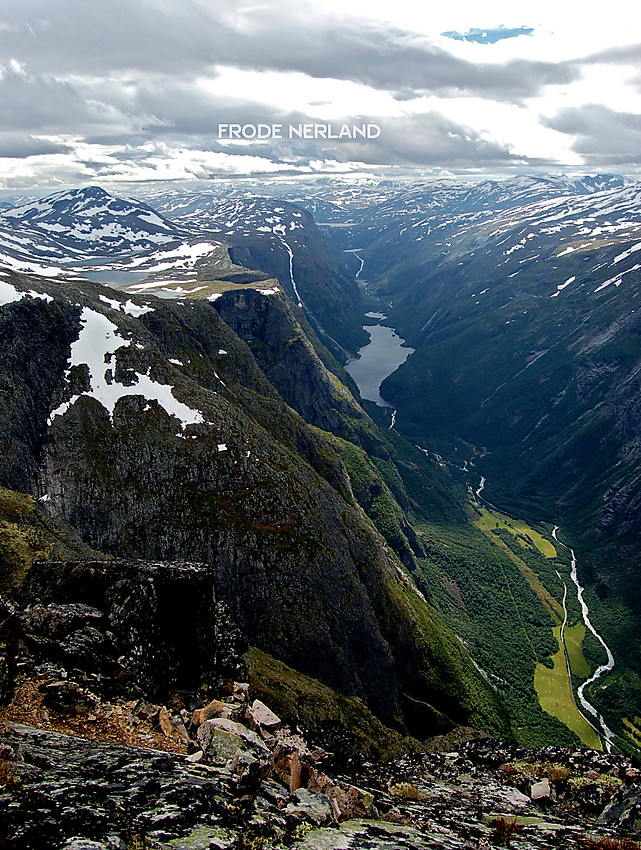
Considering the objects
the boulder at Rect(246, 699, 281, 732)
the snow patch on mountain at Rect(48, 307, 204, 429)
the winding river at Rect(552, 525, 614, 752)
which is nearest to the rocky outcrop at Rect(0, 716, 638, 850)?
the boulder at Rect(246, 699, 281, 732)

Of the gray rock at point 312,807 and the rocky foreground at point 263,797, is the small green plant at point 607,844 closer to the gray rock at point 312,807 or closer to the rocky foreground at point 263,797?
the rocky foreground at point 263,797

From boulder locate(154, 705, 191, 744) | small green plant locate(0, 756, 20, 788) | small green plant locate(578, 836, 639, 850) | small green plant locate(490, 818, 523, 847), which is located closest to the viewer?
small green plant locate(0, 756, 20, 788)

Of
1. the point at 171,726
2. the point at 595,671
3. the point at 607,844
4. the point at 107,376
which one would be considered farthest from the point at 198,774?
the point at 595,671

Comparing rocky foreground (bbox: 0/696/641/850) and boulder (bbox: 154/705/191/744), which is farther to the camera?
boulder (bbox: 154/705/191/744)

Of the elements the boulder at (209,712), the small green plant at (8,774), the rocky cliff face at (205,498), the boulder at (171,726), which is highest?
the small green plant at (8,774)

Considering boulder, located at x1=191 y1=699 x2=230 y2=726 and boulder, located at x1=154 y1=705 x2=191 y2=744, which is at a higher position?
boulder, located at x1=154 y1=705 x2=191 y2=744

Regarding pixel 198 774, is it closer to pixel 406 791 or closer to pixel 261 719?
pixel 261 719

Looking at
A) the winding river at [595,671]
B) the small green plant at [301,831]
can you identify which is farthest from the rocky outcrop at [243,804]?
the winding river at [595,671]

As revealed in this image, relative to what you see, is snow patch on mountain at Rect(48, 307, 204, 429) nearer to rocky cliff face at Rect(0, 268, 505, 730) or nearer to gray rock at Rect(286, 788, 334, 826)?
rocky cliff face at Rect(0, 268, 505, 730)
